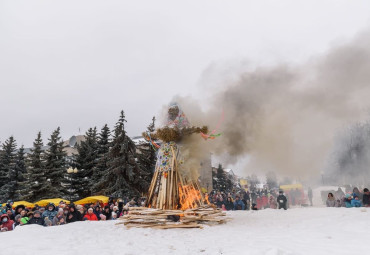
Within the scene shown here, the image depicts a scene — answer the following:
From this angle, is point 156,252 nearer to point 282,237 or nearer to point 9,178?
point 282,237

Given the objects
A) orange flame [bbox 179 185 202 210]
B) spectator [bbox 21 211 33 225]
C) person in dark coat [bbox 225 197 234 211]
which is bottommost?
person in dark coat [bbox 225 197 234 211]

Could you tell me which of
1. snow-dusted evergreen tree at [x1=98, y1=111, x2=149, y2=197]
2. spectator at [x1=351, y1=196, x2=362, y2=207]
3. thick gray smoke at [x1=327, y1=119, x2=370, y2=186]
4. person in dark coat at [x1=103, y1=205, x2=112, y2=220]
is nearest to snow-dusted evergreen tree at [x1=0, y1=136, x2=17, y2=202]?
snow-dusted evergreen tree at [x1=98, y1=111, x2=149, y2=197]

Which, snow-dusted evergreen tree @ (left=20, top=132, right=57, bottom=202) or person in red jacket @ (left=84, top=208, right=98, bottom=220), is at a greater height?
snow-dusted evergreen tree @ (left=20, top=132, right=57, bottom=202)

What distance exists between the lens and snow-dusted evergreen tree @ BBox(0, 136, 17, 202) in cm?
2583

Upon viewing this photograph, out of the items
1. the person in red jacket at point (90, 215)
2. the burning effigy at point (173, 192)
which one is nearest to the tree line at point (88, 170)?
the person in red jacket at point (90, 215)

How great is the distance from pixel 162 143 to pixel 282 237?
4.77 metres

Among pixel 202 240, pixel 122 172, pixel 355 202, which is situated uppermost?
pixel 122 172

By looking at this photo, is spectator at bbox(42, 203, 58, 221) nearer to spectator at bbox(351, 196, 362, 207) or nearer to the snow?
the snow

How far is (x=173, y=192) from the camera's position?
809cm

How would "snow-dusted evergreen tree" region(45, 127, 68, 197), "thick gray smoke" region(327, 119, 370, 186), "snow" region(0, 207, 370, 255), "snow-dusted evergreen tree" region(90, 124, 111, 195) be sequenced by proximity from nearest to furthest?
"snow" region(0, 207, 370, 255)
"snow-dusted evergreen tree" region(90, 124, 111, 195)
"snow-dusted evergreen tree" region(45, 127, 68, 197)
"thick gray smoke" region(327, 119, 370, 186)

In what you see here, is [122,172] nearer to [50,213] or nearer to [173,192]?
[50,213]

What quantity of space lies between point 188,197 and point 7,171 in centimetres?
2691

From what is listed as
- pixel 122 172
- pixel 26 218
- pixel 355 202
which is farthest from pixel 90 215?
pixel 122 172

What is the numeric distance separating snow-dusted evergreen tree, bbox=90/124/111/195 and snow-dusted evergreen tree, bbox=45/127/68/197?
9.43ft
